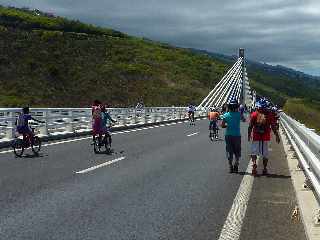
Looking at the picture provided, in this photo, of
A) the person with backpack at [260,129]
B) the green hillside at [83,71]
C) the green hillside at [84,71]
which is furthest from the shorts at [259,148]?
the green hillside at [83,71]

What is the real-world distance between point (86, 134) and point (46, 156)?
1022 cm

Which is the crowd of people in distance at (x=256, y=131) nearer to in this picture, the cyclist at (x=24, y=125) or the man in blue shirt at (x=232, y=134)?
the man in blue shirt at (x=232, y=134)

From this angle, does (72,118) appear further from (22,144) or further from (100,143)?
(22,144)

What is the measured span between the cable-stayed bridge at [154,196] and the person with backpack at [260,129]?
0.45 m

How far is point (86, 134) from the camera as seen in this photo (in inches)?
1006

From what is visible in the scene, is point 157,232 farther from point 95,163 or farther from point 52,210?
point 95,163

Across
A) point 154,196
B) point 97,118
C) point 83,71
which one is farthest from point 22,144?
point 83,71

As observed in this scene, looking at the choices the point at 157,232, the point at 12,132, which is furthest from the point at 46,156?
the point at 157,232

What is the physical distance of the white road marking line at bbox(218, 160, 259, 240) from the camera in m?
6.52

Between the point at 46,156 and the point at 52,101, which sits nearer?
the point at 46,156

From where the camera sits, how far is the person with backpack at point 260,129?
1195 centimetres

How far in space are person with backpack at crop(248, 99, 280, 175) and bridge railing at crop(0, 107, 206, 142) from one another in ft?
25.3

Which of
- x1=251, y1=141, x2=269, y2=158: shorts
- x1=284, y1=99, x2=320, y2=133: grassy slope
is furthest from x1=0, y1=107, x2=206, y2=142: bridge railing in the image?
x1=284, y1=99, x2=320, y2=133: grassy slope

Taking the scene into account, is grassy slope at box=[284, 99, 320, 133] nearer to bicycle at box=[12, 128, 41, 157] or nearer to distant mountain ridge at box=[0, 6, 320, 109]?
distant mountain ridge at box=[0, 6, 320, 109]
